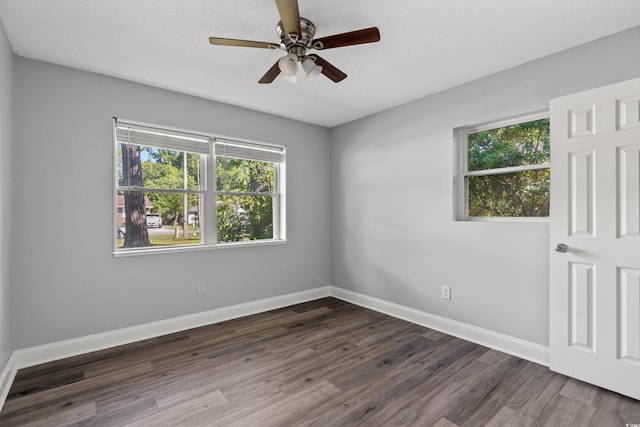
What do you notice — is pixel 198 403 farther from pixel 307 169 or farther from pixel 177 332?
pixel 307 169

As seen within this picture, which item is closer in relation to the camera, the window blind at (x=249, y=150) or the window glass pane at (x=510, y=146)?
the window glass pane at (x=510, y=146)

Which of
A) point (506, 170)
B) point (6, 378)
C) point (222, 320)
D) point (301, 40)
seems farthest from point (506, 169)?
point (6, 378)

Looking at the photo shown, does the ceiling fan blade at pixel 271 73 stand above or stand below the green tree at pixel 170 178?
above

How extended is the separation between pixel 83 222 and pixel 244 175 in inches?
66.3

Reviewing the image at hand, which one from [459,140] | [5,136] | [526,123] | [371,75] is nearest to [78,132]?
[5,136]

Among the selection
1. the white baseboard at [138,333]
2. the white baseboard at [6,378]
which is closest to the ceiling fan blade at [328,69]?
the white baseboard at [138,333]

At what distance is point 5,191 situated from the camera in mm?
2199

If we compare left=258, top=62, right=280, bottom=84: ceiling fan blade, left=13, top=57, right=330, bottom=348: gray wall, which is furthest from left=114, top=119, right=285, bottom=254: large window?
left=258, top=62, right=280, bottom=84: ceiling fan blade

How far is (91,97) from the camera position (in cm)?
274

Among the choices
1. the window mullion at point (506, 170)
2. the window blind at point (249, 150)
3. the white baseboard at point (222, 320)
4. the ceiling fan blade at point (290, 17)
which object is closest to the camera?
the ceiling fan blade at point (290, 17)

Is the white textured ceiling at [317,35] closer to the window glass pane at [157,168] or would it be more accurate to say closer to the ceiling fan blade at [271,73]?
the ceiling fan blade at [271,73]

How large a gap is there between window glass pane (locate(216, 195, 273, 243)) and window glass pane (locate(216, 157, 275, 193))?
0.11 metres

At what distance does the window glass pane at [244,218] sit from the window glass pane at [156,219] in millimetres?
279

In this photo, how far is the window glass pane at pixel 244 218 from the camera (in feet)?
11.9
